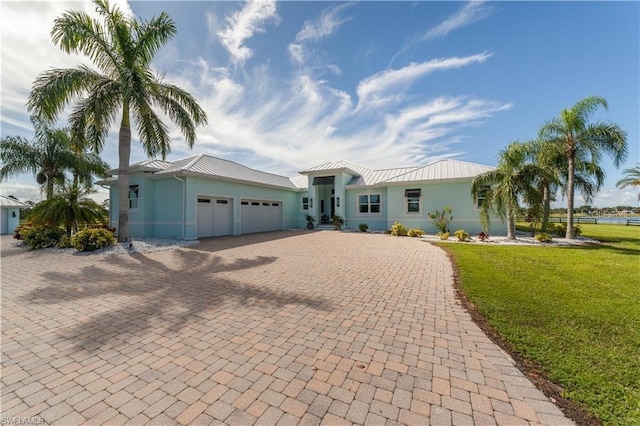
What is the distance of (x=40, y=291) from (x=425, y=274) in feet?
31.1

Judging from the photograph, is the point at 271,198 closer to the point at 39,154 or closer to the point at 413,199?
the point at 413,199

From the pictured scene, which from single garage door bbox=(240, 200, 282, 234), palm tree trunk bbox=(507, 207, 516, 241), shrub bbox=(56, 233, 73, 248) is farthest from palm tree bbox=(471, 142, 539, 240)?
shrub bbox=(56, 233, 73, 248)

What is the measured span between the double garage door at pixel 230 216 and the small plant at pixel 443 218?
39.0 ft

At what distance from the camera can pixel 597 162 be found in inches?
544

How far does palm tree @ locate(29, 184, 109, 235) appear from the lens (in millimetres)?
11500

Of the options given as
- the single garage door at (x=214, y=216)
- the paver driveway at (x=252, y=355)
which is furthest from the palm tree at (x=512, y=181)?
the single garage door at (x=214, y=216)

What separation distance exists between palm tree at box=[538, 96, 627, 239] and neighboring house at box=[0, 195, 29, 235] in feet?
127

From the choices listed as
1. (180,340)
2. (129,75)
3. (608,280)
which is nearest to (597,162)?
(608,280)

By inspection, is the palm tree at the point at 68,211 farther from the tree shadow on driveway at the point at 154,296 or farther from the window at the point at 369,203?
the window at the point at 369,203

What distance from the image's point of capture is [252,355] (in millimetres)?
3279

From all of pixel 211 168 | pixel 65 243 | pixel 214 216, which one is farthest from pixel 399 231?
pixel 65 243

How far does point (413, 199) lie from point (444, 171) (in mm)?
2844

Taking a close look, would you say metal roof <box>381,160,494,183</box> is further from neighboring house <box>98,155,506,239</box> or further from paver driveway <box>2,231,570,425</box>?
paver driveway <box>2,231,570,425</box>

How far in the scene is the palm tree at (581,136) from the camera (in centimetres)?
1265
